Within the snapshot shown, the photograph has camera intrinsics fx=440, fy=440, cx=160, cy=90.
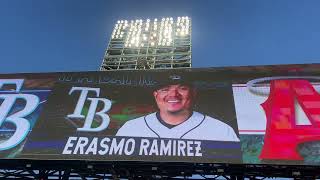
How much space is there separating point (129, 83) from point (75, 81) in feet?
7.30

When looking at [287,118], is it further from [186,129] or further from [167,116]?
[167,116]

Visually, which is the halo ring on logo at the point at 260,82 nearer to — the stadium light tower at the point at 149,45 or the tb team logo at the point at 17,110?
the tb team logo at the point at 17,110

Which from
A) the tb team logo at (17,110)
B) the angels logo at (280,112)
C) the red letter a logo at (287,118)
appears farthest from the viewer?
the tb team logo at (17,110)

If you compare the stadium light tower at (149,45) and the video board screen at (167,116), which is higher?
the stadium light tower at (149,45)

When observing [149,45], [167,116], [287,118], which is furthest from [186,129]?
[149,45]

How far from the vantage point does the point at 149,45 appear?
38.3 m

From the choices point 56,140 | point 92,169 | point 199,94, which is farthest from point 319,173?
point 56,140

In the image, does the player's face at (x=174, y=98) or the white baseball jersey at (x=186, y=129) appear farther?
the player's face at (x=174, y=98)

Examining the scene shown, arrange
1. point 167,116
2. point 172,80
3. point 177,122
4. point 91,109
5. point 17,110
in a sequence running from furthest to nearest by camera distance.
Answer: point 172,80
point 17,110
point 91,109
point 167,116
point 177,122

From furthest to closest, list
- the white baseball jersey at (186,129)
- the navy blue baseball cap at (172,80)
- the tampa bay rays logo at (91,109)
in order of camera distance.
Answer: the navy blue baseball cap at (172,80), the tampa bay rays logo at (91,109), the white baseball jersey at (186,129)

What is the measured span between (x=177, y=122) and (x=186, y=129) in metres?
0.55

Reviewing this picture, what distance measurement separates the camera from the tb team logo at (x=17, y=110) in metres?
15.3

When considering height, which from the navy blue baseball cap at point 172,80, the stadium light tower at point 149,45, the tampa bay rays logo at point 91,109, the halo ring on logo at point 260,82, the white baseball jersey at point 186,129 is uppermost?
the stadium light tower at point 149,45

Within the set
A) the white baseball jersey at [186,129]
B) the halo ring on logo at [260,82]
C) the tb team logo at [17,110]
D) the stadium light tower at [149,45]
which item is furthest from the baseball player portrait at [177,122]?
the stadium light tower at [149,45]
